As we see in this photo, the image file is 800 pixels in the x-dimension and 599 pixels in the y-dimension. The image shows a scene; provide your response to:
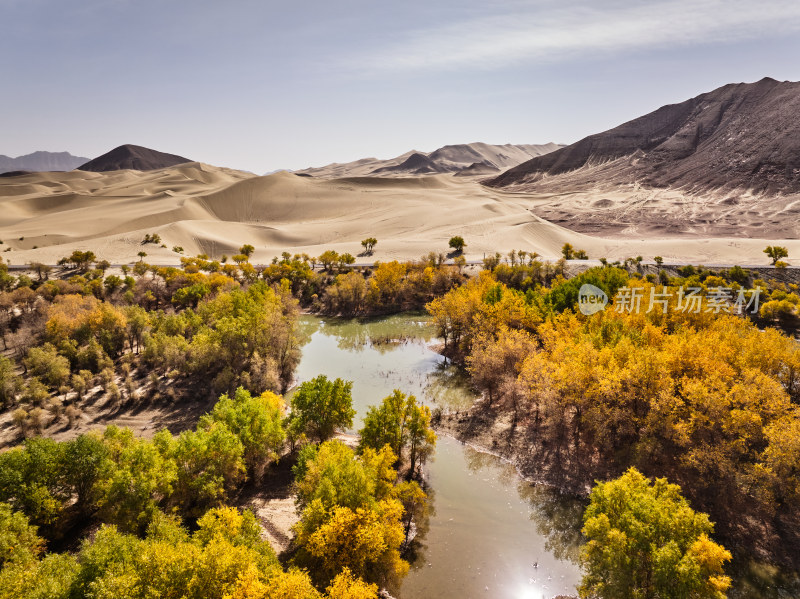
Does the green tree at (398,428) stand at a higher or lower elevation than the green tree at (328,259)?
lower

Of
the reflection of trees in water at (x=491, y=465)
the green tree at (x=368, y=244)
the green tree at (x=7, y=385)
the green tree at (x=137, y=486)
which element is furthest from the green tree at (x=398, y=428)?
the green tree at (x=368, y=244)

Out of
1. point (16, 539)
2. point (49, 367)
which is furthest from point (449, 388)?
point (49, 367)

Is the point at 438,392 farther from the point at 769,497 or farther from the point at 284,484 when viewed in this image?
the point at 769,497

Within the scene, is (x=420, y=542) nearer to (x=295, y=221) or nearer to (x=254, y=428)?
(x=254, y=428)

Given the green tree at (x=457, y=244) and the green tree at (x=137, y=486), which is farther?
the green tree at (x=457, y=244)

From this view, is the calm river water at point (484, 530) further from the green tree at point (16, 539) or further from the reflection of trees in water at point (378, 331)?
the green tree at point (16, 539)

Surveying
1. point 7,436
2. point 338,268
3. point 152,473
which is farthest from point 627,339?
point 338,268

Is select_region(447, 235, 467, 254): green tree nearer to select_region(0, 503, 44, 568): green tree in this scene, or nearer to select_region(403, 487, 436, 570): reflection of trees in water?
select_region(403, 487, 436, 570): reflection of trees in water
